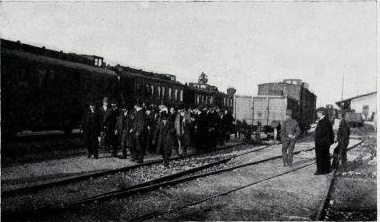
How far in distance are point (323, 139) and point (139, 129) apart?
4.75 meters

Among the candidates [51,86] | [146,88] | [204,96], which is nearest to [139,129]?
[51,86]

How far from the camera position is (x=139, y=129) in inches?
426

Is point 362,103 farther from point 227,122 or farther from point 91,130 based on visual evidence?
point 91,130

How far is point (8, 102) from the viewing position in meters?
12.8

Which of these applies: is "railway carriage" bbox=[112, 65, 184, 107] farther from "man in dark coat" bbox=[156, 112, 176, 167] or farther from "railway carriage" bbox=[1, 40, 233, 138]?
"man in dark coat" bbox=[156, 112, 176, 167]

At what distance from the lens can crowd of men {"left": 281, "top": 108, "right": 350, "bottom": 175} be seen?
10328 mm

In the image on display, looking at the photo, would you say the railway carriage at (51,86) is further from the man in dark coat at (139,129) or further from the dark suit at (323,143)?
the dark suit at (323,143)

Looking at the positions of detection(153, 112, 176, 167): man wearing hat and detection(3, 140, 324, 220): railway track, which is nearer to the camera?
detection(3, 140, 324, 220): railway track

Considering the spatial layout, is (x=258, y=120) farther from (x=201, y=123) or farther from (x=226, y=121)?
(x=201, y=123)

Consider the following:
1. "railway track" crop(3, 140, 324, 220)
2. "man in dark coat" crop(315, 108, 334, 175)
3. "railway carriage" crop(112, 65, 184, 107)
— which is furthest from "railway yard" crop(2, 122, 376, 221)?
"railway carriage" crop(112, 65, 184, 107)

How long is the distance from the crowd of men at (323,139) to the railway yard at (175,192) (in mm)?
388

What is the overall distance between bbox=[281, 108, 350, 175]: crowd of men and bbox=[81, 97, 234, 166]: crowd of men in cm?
318

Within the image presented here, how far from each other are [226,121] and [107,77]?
244 inches

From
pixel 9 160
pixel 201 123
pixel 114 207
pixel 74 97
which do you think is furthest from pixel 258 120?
pixel 114 207
